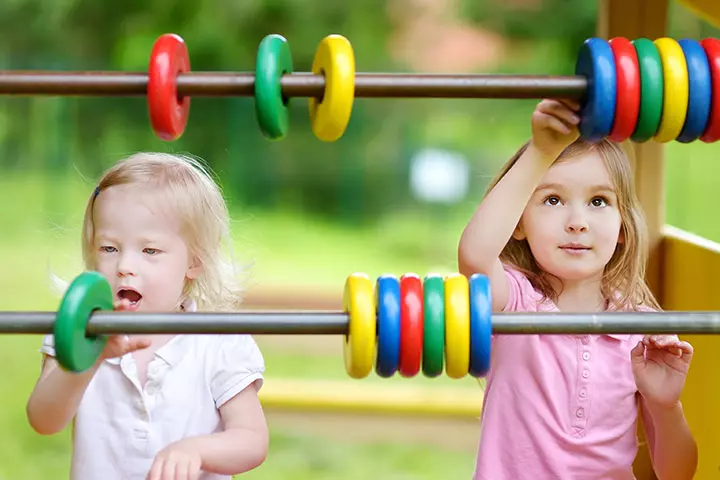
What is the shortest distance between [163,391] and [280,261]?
11.6ft

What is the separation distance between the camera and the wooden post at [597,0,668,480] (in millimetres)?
1683

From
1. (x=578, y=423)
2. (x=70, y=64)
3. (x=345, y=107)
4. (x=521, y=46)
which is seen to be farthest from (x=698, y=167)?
(x=345, y=107)

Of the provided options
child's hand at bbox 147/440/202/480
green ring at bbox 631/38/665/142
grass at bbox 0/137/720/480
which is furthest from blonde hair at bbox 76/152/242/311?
grass at bbox 0/137/720/480

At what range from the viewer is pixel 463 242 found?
1166mm

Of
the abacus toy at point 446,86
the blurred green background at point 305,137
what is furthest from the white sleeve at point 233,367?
the blurred green background at point 305,137

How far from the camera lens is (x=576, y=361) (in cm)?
126

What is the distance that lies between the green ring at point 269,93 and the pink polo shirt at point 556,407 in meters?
0.41

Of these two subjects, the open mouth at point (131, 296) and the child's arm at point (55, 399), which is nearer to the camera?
the child's arm at point (55, 399)

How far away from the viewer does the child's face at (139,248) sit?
1262 mm

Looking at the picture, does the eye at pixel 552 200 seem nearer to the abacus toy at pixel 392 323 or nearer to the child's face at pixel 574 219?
the child's face at pixel 574 219

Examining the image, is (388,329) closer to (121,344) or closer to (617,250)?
(121,344)

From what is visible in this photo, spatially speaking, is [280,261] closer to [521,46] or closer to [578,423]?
[521,46]

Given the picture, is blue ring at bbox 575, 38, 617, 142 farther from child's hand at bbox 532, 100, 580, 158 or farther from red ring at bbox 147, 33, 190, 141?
red ring at bbox 147, 33, 190, 141

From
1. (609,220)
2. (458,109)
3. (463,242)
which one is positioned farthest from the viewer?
(458,109)
